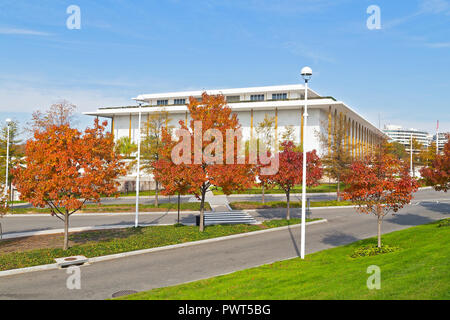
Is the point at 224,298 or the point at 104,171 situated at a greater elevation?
the point at 104,171

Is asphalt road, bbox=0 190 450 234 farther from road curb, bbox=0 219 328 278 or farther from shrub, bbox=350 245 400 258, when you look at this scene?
shrub, bbox=350 245 400 258

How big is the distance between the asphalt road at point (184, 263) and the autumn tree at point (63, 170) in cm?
311

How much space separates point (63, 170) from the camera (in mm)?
14336

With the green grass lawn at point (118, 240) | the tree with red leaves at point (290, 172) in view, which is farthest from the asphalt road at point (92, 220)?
the tree with red leaves at point (290, 172)

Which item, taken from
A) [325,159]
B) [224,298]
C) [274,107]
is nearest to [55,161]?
[224,298]

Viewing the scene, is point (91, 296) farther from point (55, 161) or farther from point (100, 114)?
point (100, 114)

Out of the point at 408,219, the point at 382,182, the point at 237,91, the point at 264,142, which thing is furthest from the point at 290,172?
the point at 237,91

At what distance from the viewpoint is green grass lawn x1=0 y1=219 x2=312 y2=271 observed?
13830 mm

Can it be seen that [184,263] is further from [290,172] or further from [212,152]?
[290,172]

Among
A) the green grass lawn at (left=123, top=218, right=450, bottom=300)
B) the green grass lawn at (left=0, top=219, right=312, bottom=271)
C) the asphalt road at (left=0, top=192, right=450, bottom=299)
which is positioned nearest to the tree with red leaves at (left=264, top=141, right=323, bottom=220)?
the green grass lawn at (left=0, top=219, right=312, bottom=271)

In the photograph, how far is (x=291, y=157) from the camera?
23.4 metres

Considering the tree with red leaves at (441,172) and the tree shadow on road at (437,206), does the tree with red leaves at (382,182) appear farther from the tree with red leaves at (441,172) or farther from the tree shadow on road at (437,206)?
the tree shadow on road at (437,206)

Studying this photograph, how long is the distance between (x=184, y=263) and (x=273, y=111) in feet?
154
